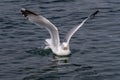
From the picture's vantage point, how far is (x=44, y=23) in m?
23.7

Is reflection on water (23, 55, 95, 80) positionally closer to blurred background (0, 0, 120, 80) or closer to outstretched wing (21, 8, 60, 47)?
blurred background (0, 0, 120, 80)

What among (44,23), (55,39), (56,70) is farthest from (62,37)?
(56,70)

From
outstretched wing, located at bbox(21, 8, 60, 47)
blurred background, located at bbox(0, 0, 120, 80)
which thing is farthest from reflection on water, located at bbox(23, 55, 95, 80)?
outstretched wing, located at bbox(21, 8, 60, 47)

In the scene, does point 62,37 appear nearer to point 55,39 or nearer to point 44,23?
point 55,39

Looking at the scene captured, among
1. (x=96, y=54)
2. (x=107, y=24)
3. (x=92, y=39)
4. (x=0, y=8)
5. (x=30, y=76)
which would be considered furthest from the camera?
(x=0, y=8)

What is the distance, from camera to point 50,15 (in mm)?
28719

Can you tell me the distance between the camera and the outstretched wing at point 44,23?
22.9m

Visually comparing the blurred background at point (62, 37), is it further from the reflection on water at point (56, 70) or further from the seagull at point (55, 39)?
the seagull at point (55, 39)

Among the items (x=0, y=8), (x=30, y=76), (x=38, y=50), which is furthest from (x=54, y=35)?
(x=0, y=8)

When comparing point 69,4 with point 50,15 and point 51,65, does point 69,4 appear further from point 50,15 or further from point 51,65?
point 51,65

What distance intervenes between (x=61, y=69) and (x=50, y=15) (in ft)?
22.1

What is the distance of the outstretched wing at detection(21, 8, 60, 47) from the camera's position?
75.2ft

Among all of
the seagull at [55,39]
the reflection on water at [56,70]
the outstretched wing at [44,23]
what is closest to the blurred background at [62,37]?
the reflection on water at [56,70]

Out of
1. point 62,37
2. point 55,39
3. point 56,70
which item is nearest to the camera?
point 56,70
